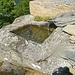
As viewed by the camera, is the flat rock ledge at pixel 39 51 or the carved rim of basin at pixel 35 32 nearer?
the flat rock ledge at pixel 39 51

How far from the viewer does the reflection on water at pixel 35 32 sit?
10.7m

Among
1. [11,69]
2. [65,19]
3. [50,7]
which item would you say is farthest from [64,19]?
[11,69]

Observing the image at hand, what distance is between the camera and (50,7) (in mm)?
11641

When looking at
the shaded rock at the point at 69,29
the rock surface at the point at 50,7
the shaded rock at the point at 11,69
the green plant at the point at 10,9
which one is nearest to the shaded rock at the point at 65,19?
the shaded rock at the point at 69,29

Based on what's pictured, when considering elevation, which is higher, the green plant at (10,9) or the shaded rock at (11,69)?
the green plant at (10,9)

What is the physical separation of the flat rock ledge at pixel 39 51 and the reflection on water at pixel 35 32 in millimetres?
408

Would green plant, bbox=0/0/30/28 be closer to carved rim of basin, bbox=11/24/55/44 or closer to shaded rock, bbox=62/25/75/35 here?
carved rim of basin, bbox=11/24/55/44

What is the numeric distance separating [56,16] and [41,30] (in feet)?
3.26

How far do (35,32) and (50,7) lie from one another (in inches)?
60.2

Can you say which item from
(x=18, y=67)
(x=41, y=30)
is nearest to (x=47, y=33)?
(x=41, y=30)

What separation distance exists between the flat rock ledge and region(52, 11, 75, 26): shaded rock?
1.02ft

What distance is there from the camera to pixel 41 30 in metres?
11.3

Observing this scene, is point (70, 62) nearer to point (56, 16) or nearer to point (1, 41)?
point (56, 16)

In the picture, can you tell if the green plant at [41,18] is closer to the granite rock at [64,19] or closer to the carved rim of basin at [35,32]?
the carved rim of basin at [35,32]
